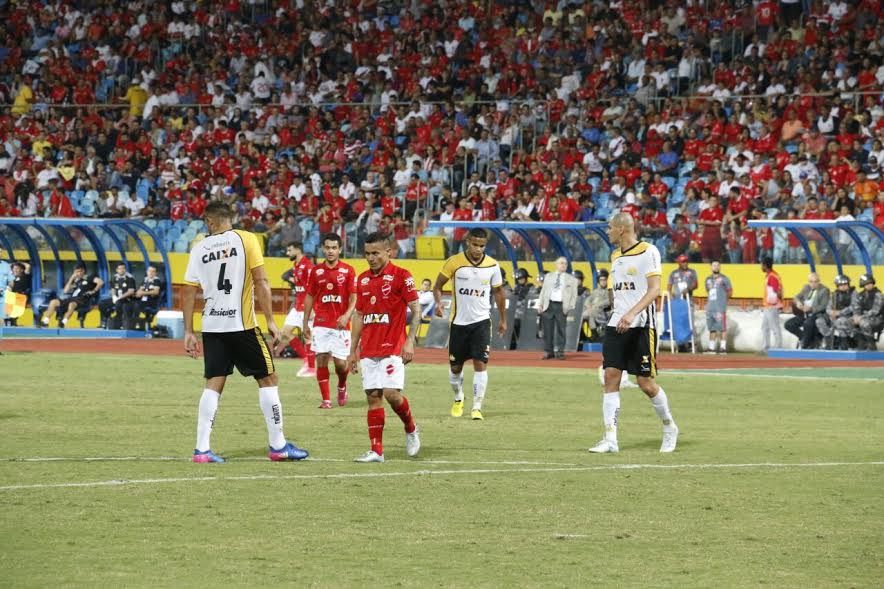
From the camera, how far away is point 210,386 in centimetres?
1147

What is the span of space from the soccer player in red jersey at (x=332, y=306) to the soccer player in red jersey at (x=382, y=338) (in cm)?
516

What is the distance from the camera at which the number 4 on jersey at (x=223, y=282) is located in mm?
11375

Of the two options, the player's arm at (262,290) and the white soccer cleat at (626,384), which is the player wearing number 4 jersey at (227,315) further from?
Answer: the white soccer cleat at (626,384)

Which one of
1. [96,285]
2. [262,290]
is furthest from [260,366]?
Answer: [96,285]

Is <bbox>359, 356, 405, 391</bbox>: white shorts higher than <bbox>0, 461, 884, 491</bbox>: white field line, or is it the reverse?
<bbox>359, 356, 405, 391</bbox>: white shorts

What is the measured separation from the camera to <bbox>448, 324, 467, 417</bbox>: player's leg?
53.2 feet

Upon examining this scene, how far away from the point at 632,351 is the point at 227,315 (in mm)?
3513

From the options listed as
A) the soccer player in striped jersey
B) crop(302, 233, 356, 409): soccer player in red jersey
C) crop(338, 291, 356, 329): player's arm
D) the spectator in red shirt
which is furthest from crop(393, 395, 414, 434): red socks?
the spectator in red shirt

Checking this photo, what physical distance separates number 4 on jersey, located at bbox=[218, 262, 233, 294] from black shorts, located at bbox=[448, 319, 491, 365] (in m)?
5.34

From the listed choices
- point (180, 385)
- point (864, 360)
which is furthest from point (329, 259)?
point (864, 360)

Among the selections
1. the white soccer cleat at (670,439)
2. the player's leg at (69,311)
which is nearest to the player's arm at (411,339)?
the white soccer cleat at (670,439)

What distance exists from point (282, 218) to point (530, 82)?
7.45 meters

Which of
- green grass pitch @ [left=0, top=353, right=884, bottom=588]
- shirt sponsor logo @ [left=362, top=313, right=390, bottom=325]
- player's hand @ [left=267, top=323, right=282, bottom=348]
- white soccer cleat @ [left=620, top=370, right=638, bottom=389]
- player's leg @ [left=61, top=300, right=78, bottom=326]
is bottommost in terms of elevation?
green grass pitch @ [left=0, top=353, right=884, bottom=588]

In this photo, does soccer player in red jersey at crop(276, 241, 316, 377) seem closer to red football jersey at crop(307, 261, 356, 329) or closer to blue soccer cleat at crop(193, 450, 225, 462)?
red football jersey at crop(307, 261, 356, 329)
